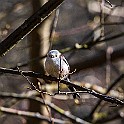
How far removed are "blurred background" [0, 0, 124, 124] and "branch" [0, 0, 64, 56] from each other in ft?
4.07

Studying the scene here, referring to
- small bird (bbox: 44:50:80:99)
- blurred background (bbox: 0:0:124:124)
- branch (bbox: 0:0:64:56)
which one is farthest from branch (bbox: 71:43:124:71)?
branch (bbox: 0:0:64:56)

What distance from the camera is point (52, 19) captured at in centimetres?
439

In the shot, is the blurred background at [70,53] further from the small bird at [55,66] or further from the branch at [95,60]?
the small bird at [55,66]

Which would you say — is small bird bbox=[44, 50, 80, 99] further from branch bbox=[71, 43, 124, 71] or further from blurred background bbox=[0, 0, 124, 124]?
branch bbox=[71, 43, 124, 71]

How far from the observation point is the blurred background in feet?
14.0

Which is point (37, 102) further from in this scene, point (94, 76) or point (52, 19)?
point (94, 76)

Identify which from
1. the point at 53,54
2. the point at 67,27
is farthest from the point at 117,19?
the point at 53,54

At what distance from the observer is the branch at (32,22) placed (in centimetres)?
218

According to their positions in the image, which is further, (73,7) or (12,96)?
(73,7)

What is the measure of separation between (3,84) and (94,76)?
163 centimetres

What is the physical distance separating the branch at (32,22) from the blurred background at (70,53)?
124 cm

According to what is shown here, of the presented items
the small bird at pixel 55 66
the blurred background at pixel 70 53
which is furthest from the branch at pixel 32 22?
the blurred background at pixel 70 53

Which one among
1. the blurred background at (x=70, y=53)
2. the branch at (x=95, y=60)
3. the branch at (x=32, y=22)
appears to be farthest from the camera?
the branch at (x=95, y=60)

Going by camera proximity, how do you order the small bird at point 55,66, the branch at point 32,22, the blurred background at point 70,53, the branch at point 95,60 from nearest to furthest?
1. the branch at point 32,22
2. the small bird at point 55,66
3. the blurred background at point 70,53
4. the branch at point 95,60
